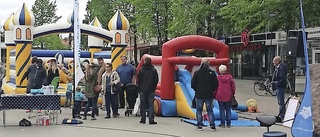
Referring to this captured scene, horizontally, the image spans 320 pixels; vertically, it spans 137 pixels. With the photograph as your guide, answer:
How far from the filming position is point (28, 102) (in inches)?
469

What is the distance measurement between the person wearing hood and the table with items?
3.94 meters

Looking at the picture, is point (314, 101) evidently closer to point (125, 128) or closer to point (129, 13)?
point (125, 128)

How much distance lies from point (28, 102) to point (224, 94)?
4.68 meters

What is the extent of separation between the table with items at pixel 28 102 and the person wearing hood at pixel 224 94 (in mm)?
3940

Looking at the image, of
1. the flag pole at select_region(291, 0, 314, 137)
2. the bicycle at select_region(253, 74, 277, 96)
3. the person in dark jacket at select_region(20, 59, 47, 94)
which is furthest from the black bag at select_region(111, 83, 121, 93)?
the bicycle at select_region(253, 74, 277, 96)

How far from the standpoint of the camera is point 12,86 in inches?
827

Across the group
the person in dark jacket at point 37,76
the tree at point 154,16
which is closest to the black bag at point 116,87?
the person in dark jacket at point 37,76

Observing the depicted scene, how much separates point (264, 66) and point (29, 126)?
2876 centimetres

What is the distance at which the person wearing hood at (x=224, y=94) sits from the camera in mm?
11953

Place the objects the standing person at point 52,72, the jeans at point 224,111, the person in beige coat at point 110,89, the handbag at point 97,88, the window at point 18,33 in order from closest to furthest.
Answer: the jeans at point 224,111, the handbag at point 97,88, the person in beige coat at point 110,89, the standing person at point 52,72, the window at point 18,33

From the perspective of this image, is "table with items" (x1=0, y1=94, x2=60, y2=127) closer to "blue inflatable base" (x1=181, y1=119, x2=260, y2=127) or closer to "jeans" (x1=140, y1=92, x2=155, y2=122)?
"jeans" (x1=140, y1=92, x2=155, y2=122)

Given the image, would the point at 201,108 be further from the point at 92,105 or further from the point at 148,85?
the point at 92,105

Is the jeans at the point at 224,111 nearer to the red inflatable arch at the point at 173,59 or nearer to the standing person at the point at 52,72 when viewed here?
the red inflatable arch at the point at 173,59

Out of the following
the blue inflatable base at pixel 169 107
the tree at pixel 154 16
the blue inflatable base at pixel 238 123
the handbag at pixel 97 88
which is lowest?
the blue inflatable base at pixel 238 123
